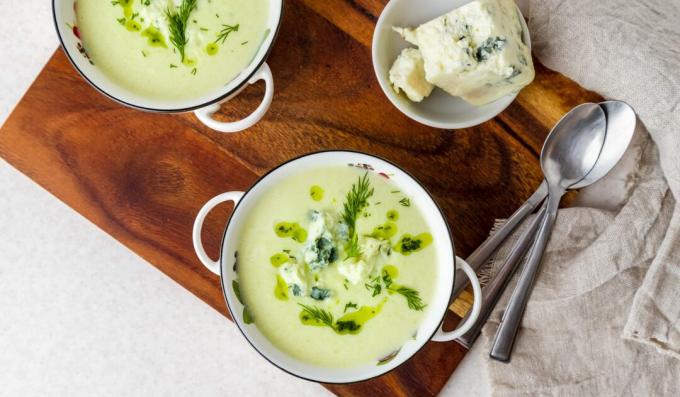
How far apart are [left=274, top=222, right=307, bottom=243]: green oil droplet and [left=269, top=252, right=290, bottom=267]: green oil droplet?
0.14 feet

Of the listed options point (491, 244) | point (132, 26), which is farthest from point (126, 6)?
point (491, 244)

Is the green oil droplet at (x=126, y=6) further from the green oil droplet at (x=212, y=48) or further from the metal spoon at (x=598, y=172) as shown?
the metal spoon at (x=598, y=172)

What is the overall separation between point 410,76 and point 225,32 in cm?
43

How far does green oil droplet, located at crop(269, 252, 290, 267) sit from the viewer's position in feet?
4.66

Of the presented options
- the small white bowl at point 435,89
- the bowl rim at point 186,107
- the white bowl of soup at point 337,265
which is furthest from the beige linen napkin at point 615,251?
the bowl rim at point 186,107

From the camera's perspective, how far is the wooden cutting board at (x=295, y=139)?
1618 mm

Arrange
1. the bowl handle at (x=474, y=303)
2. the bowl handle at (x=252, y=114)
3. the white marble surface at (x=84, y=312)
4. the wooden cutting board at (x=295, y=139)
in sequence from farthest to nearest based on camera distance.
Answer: the white marble surface at (x=84, y=312) → the wooden cutting board at (x=295, y=139) → the bowl handle at (x=252, y=114) → the bowl handle at (x=474, y=303)

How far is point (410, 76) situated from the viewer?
4.89ft

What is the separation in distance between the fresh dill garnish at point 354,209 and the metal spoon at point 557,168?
17.5 inches

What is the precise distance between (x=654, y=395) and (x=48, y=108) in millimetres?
1652

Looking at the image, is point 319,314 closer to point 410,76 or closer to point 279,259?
point 279,259

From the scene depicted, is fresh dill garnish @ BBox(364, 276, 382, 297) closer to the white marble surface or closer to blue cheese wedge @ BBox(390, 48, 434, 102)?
blue cheese wedge @ BBox(390, 48, 434, 102)

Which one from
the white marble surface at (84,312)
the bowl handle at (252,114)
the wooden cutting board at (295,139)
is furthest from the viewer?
the white marble surface at (84,312)

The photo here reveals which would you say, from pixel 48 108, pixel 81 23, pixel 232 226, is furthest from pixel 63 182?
pixel 232 226
